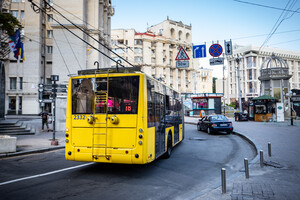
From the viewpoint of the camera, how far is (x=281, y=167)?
281 inches

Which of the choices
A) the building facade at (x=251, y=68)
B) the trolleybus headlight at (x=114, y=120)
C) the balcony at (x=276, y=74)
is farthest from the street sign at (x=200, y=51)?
the building facade at (x=251, y=68)

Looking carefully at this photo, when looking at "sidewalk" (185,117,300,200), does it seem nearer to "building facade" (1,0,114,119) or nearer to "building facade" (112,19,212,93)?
"building facade" (1,0,114,119)

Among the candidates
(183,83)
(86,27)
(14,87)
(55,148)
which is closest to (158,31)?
(183,83)

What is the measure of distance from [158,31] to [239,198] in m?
76.2

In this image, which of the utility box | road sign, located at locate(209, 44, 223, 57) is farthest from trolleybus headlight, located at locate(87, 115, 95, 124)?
road sign, located at locate(209, 44, 223, 57)

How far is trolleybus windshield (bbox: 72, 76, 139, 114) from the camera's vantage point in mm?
6572

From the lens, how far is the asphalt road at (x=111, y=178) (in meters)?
5.25

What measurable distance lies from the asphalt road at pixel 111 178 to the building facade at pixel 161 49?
5688cm

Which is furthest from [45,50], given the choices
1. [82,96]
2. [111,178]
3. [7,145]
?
[111,178]

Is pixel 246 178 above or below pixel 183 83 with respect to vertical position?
below

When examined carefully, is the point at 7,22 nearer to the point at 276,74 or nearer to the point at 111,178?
the point at 111,178

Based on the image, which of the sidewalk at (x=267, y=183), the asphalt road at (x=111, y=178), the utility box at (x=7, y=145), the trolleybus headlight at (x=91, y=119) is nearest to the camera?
the sidewalk at (x=267, y=183)

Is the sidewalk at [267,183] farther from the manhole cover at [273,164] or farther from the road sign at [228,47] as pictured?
the road sign at [228,47]

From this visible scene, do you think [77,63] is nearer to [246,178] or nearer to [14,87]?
[14,87]
